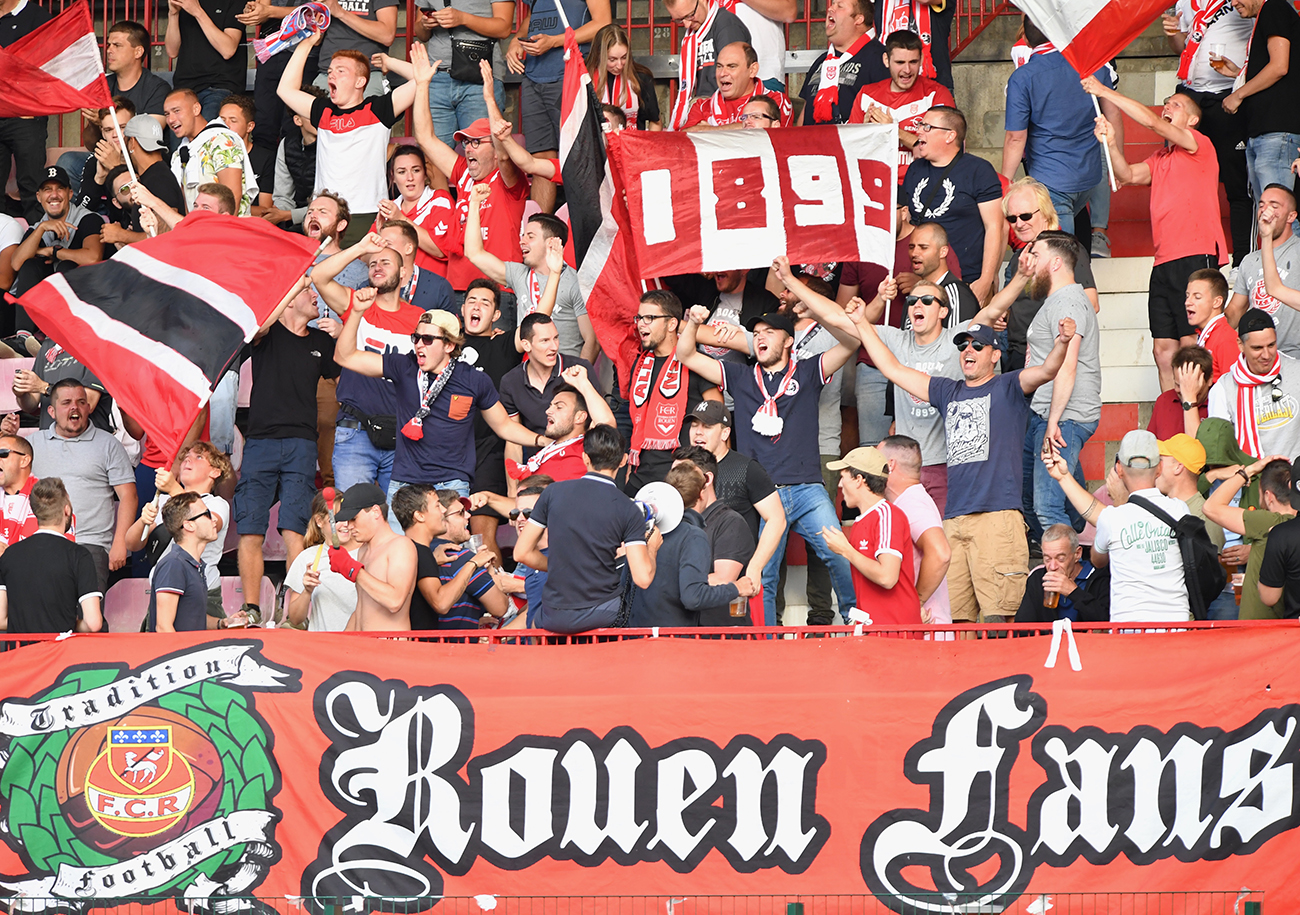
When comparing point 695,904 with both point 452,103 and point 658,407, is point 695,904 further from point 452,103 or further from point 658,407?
point 452,103

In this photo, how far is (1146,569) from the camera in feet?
26.9

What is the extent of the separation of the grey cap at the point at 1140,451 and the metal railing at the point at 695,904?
219cm

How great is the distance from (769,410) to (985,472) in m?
1.47

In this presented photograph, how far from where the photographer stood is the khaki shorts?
368 inches

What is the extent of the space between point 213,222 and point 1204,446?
5753 mm

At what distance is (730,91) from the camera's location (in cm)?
1242

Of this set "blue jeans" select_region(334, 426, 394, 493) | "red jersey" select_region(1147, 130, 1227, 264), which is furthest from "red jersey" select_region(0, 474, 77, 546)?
"red jersey" select_region(1147, 130, 1227, 264)

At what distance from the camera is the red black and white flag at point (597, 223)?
11.4 metres

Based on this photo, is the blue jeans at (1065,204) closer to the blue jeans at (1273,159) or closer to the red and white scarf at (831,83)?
the blue jeans at (1273,159)

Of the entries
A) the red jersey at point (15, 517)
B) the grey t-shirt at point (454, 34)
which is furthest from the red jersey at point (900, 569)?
the grey t-shirt at point (454, 34)

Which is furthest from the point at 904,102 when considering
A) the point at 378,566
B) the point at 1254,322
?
the point at 378,566

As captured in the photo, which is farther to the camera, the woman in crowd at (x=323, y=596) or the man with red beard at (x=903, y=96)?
the man with red beard at (x=903, y=96)

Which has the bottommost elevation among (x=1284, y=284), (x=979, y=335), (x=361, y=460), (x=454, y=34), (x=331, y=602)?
(x=331, y=602)

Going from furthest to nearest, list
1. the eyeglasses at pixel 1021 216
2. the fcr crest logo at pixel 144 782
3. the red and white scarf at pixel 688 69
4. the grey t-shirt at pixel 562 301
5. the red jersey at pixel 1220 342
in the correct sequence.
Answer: the red and white scarf at pixel 688 69, the grey t-shirt at pixel 562 301, the red jersey at pixel 1220 342, the eyeglasses at pixel 1021 216, the fcr crest logo at pixel 144 782
